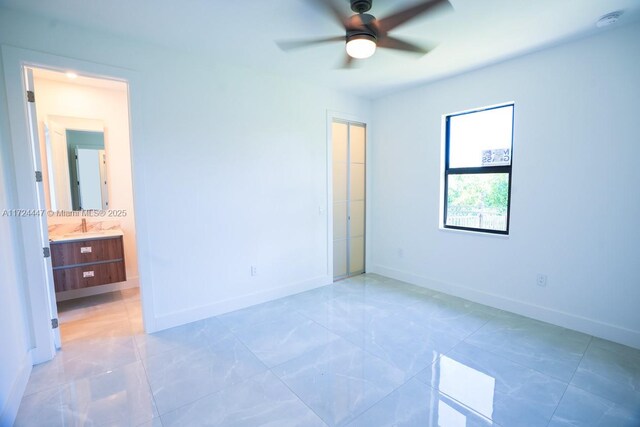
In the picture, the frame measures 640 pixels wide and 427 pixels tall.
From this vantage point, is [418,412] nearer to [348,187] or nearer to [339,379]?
[339,379]

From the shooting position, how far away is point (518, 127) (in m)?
3.07

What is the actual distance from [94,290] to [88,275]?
0.55 metres

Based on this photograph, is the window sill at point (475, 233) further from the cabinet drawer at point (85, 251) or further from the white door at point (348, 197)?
the cabinet drawer at point (85, 251)

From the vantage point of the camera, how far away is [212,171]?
3133 millimetres

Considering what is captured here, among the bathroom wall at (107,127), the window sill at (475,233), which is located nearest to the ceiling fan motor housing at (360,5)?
the window sill at (475,233)

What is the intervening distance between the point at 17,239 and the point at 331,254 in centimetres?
325

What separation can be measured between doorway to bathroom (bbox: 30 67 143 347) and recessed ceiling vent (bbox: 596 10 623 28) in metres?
4.56

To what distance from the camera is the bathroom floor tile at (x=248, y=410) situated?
5.80ft

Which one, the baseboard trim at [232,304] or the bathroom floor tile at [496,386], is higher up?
the baseboard trim at [232,304]

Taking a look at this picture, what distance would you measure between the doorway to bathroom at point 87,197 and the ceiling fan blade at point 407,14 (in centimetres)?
297

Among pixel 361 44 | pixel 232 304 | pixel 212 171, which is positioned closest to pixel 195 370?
pixel 232 304

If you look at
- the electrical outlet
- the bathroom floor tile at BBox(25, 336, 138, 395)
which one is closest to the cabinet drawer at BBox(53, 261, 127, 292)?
the bathroom floor tile at BBox(25, 336, 138, 395)

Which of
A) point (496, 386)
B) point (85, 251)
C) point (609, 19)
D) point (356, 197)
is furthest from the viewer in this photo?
point (356, 197)

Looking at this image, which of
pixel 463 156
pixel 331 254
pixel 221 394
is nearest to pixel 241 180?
pixel 331 254
